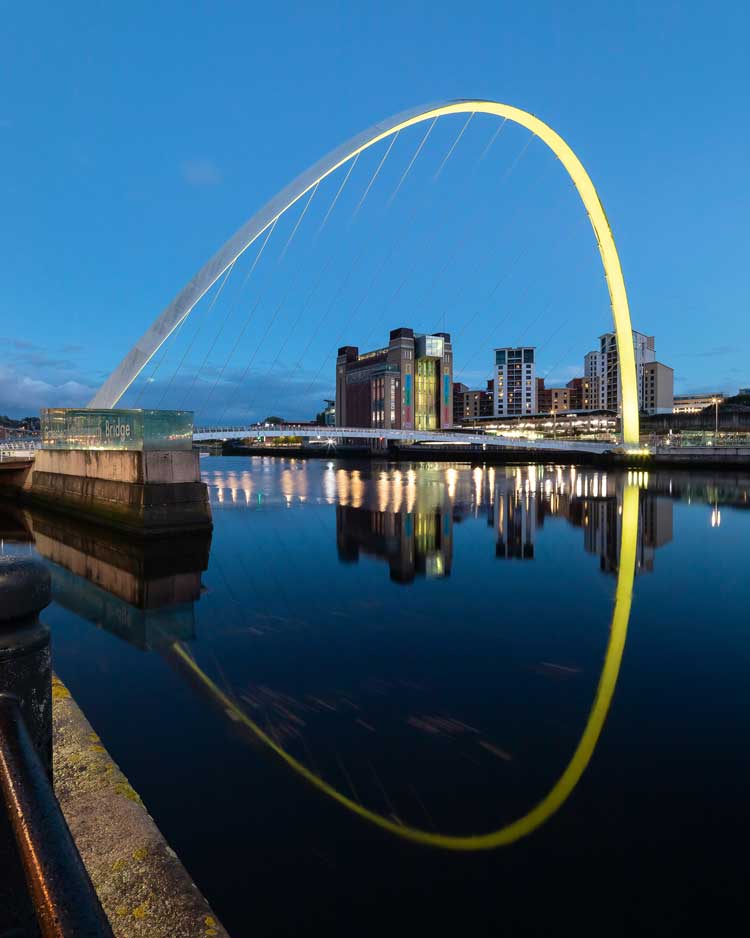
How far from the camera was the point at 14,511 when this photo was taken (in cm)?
1980

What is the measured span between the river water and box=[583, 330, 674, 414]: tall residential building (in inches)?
5155

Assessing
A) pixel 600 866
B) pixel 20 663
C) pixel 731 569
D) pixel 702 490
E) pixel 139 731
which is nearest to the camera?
pixel 20 663

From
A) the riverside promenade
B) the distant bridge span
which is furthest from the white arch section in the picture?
the riverside promenade

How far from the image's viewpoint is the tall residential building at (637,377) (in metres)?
146

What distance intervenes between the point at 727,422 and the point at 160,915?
312 ft

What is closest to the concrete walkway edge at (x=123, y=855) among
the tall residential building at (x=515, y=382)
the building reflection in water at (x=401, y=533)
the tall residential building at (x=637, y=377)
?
the building reflection in water at (x=401, y=533)

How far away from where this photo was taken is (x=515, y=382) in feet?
→ 609

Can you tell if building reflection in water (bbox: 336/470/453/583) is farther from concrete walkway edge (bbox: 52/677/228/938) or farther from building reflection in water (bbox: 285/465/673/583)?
concrete walkway edge (bbox: 52/677/228/938)

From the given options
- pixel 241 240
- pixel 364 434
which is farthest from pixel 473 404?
pixel 241 240

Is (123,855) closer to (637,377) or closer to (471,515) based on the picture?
(471,515)

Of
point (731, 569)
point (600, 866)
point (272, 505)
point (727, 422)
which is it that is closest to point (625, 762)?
point (600, 866)

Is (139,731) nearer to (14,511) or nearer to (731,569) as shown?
(731,569)

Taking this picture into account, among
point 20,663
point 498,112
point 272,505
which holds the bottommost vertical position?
point 272,505

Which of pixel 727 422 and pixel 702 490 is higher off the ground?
pixel 727 422
